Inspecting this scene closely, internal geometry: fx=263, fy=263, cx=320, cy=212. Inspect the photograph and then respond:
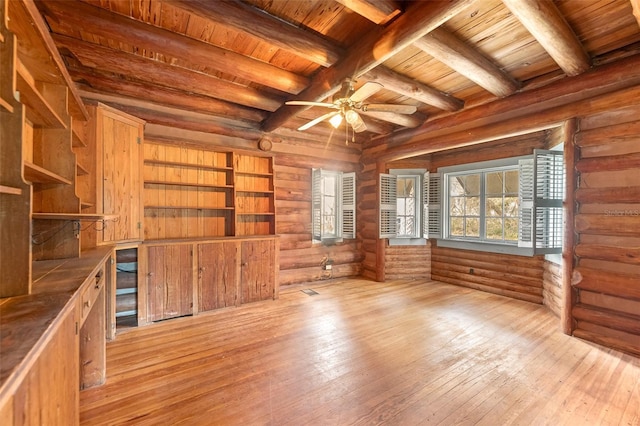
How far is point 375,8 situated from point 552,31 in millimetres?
1507

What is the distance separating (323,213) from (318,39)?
3.33 m

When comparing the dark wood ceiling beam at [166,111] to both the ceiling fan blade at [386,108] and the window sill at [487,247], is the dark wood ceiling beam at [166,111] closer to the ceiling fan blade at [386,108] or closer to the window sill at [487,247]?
the ceiling fan blade at [386,108]

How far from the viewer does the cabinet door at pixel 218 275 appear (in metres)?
3.50

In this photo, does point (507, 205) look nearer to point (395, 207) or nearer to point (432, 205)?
point (432, 205)

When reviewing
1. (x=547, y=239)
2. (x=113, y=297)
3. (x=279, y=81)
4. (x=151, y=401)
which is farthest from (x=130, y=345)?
(x=547, y=239)

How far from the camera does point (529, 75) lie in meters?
3.03

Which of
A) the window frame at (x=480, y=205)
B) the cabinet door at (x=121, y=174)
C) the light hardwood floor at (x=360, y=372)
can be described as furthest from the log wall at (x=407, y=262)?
the cabinet door at (x=121, y=174)

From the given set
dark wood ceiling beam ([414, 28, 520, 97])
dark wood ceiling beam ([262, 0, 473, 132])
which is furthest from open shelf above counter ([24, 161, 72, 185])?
dark wood ceiling beam ([414, 28, 520, 97])

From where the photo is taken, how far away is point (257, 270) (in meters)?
3.94

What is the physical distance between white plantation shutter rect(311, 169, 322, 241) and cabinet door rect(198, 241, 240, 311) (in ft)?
5.48

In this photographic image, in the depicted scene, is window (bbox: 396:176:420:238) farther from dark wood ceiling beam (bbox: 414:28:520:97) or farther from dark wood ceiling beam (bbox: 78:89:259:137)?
dark wood ceiling beam (bbox: 78:89:259:137)

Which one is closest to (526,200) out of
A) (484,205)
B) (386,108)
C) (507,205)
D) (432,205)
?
(507,205)

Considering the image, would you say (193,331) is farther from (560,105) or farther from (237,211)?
(560,105)

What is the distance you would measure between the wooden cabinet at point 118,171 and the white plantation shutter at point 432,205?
481 centimetres
